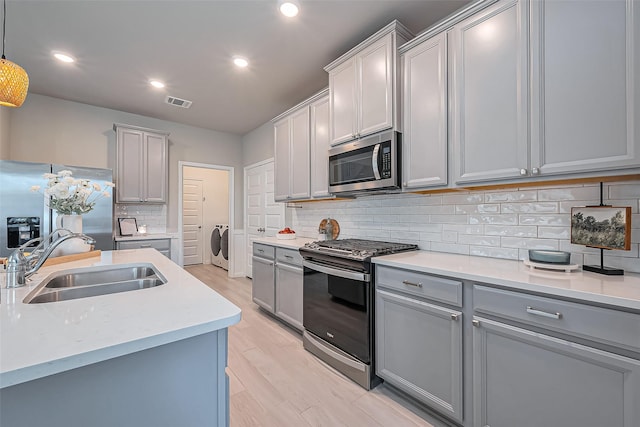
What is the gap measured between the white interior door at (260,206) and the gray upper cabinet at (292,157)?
0.76 meters

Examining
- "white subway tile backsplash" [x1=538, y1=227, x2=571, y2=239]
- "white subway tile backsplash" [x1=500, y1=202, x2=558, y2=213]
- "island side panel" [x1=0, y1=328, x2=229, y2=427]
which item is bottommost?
"island side panel" [x1=0, y1=328, x2=229, y2=427]

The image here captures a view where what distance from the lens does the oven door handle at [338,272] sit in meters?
1.94

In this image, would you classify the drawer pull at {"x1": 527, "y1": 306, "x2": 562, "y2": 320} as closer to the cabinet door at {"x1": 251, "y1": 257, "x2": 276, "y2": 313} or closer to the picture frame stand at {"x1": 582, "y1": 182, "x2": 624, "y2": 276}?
the picture frame stand at {"x1": 582, "y1": 182, "x2": 624, "y2": 276}

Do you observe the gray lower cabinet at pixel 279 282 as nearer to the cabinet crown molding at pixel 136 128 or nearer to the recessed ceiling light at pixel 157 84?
the recessed ceiling light at pixel 157 84

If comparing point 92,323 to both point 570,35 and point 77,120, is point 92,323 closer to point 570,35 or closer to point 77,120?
point 570,35

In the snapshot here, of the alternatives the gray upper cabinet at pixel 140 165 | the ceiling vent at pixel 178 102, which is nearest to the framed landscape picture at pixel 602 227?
the ceiling vent at pixel 178 102

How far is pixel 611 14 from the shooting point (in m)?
1.28

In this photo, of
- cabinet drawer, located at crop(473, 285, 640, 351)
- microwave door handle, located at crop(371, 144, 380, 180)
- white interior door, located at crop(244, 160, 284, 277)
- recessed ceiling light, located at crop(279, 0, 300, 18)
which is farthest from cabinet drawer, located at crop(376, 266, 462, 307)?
white interior door, located at crop(244, 160, 284, 277)

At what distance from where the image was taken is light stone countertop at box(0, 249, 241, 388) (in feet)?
2.03

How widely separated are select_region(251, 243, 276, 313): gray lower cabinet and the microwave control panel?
1571 mm

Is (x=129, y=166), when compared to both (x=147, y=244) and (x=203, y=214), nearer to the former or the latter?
(x=147, y=244)

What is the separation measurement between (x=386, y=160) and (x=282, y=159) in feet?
5.65

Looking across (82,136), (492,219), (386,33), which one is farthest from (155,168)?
(492,219)

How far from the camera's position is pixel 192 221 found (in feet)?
21.3
